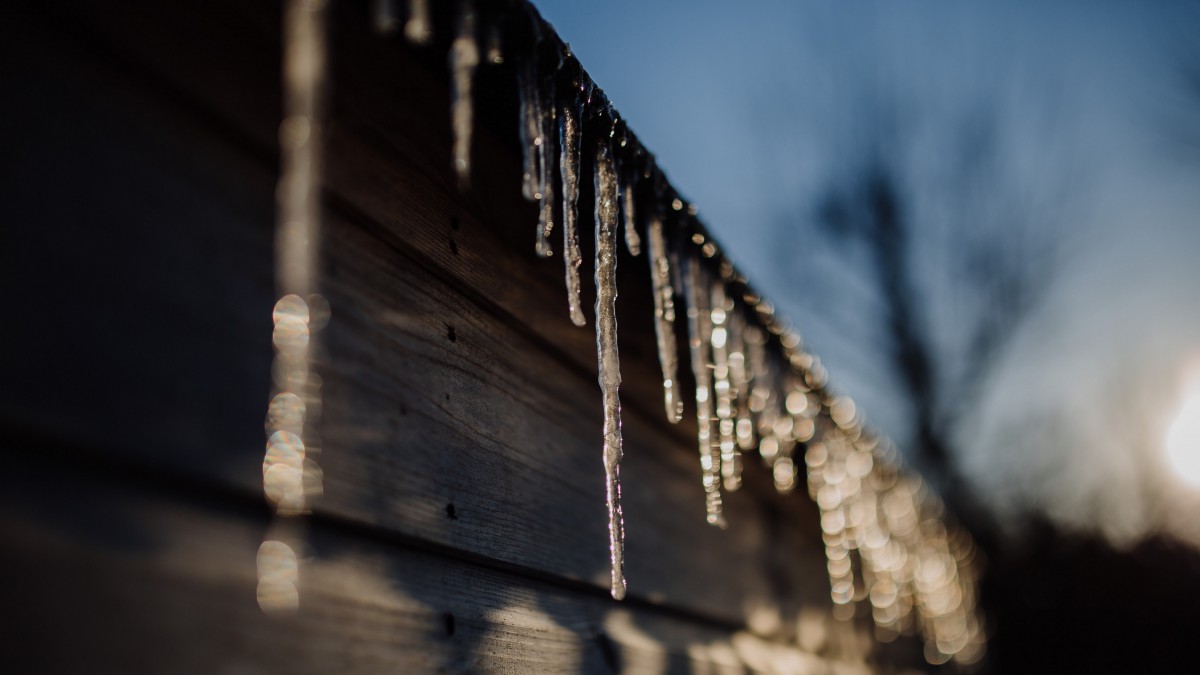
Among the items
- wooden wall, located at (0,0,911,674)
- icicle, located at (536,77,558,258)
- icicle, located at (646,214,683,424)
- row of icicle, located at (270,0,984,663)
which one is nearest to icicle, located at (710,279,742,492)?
row of icicle, located at (270,0,984,663)

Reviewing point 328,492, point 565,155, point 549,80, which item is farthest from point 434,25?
point 328,492

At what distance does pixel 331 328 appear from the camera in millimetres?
964

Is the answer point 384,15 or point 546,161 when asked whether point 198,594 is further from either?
point 546,161

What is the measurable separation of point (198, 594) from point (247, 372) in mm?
226

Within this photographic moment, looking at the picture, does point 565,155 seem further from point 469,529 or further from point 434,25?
point 469,529

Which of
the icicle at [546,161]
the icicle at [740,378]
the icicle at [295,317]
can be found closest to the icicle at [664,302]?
the icicle at [740,378]

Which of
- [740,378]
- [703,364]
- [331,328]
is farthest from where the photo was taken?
[740,378]

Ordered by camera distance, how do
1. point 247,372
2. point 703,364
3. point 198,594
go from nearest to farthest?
point 198,594 → point 247,372 → point 703,364

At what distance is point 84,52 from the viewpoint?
0.72 meters

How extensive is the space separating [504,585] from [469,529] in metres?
0.13

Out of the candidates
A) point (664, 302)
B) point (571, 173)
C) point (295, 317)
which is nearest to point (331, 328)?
point (295, 317)

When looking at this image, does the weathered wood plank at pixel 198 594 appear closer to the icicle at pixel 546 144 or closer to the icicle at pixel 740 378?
the icicle at pixel 546 144

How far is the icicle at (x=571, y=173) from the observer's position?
128cm

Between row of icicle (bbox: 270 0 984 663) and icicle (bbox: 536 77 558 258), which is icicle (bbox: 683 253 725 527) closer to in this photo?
row of icicle (bbox: 270 0 984 663)
